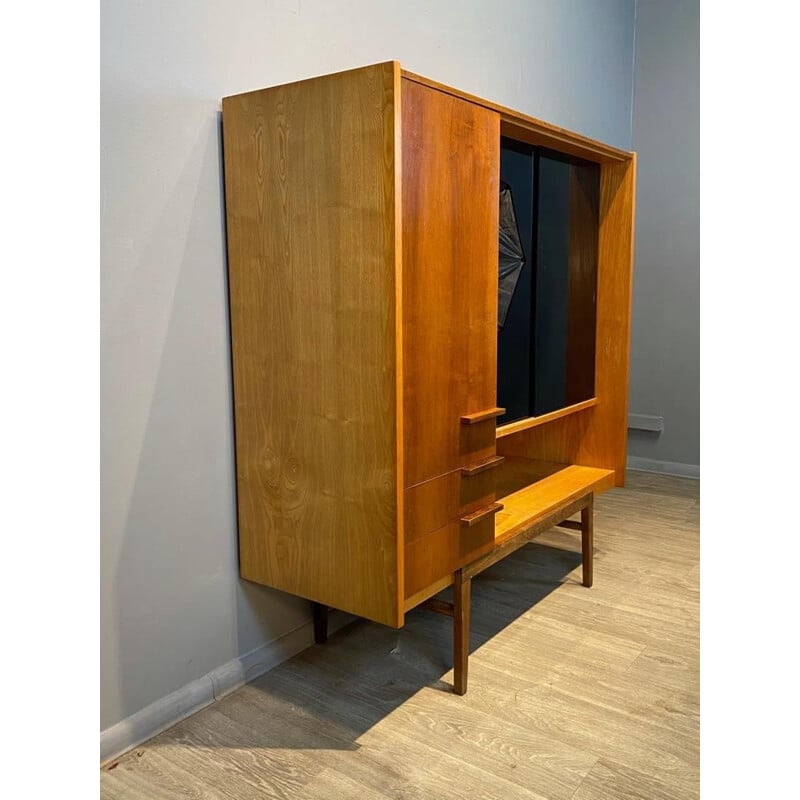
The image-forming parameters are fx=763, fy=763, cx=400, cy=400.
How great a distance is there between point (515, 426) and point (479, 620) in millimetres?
676

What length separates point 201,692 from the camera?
203cm

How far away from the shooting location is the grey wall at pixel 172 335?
1.76 metres

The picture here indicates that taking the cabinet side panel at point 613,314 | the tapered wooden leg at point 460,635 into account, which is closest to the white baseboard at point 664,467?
the cabinet side panel at point 613,314

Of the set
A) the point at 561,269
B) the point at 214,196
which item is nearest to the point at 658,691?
the point at 561,269

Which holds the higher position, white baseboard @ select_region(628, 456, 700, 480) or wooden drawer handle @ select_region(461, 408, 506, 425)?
wooden drawer handle @ select_region(461, 408, 506, 425)

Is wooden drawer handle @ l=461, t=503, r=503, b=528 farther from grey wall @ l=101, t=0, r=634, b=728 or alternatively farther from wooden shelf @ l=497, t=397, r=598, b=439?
grey wall @ l=101, t=0, r=634, b=728

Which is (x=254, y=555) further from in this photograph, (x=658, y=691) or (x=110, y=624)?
(x=658, y=691)

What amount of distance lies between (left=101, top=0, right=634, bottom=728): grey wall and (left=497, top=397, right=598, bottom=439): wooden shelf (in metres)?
0.83

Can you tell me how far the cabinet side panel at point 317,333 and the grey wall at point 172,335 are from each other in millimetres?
77

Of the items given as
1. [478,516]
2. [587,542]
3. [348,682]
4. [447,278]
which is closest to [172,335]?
[447,278]

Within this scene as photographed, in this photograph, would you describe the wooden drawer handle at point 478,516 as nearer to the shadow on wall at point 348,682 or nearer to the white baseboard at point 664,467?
the shadow on wall at point 348,682

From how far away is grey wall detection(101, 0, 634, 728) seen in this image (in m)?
1.76

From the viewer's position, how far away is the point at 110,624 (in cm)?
181

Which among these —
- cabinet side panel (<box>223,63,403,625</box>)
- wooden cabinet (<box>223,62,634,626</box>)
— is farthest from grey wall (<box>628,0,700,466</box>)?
cabinet side panel (<box>223,63,403,625</box>)
